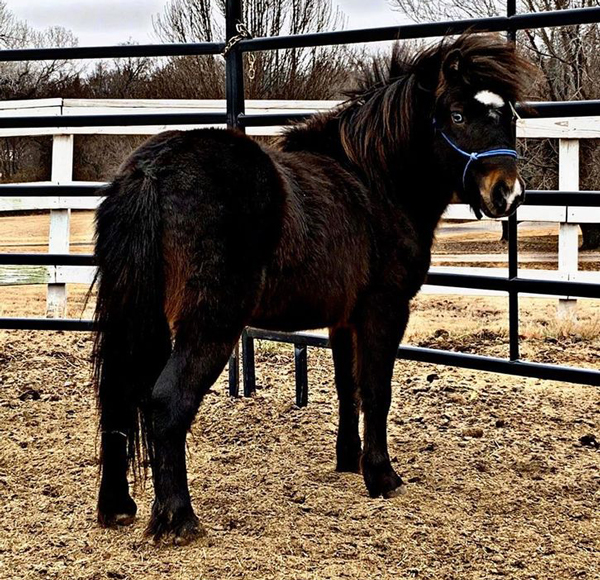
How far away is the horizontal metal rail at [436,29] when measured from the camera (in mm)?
3803

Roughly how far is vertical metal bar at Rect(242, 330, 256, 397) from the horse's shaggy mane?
4.92 feet

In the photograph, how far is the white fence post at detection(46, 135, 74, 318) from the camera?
755 cm

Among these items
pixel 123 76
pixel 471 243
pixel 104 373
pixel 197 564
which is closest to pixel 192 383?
pixel 104 373

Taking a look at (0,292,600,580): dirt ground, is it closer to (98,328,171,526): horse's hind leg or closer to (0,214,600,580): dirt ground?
(0,214,600,580): dirt ground

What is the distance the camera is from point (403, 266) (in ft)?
11.9

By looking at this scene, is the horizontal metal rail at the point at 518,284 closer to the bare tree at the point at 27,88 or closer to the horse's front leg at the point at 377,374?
the horse's front leg at the point at 377,374

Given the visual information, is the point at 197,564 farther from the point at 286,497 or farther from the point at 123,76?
the point at 123,76

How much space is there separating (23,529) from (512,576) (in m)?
1.87

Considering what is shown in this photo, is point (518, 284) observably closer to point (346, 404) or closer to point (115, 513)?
point (346, 404)

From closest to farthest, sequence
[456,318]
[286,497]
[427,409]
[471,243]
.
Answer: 1. [286,497]
2. [427,409]
3. [456,318]
4. [471,243]

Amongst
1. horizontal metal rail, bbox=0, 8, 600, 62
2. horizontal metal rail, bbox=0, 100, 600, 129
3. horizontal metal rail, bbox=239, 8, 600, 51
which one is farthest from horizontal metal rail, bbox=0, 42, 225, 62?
horizontal metal rail, bbox=0, 100, 600, 129

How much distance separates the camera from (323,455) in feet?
13.7

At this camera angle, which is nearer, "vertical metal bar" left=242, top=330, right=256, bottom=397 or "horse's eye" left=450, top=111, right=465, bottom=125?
"horse's eye" left=450, top=111, right=465, bottom=125

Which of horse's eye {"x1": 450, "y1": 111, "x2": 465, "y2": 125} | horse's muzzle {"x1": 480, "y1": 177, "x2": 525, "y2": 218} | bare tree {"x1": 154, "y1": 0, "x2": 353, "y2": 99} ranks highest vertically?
bare tree {"x1": 154, "y1": 0, "x2": 353, "y2": 99}
